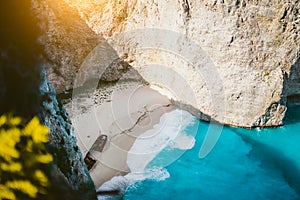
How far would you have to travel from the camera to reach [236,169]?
55.8 ft

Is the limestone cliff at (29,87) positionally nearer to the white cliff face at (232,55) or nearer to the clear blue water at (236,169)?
the clear blue water at (236,169)

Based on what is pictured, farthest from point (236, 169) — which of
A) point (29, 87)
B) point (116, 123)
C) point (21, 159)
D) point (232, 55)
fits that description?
point (21, 159)

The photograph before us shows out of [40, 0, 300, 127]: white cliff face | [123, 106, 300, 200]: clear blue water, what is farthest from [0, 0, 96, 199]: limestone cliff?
[40, 0, 300, 127]: white cliff face

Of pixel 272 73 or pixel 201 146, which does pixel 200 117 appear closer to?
pixel 201 146

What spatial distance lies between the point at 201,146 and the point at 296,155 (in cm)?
517

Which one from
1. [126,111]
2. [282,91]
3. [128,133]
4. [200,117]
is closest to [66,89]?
[126,111]

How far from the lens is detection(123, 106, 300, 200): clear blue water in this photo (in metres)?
15.2

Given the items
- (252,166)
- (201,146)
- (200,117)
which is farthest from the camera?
(200,117)

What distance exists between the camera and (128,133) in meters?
19.8

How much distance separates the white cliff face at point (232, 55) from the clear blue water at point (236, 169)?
1.40m

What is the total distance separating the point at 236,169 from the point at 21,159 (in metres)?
12.6

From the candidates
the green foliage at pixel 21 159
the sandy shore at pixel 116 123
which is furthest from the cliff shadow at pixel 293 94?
the green foliage at pixel 21 159

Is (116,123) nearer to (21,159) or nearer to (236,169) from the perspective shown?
(236,169)

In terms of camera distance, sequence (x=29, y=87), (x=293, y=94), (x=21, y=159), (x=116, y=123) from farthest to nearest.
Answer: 1. (x=293, y=94)
2. (x=116, y=123)
3. (x=29, y=87)
4. (x=21, y=159)
